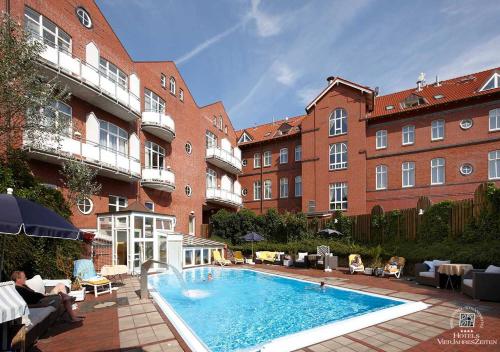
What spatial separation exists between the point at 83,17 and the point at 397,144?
75.1 feet

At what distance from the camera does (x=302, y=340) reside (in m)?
5.35

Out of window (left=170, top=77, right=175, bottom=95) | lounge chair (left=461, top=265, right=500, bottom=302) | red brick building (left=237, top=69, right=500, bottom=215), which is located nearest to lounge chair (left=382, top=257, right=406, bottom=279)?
lounge chair (left=461, top=265, right=500, bottom=302)

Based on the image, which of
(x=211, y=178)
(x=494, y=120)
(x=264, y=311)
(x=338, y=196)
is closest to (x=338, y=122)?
(x=338, y=196)

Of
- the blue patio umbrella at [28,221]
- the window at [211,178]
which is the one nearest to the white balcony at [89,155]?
the blue patio umbrella at [28,221]

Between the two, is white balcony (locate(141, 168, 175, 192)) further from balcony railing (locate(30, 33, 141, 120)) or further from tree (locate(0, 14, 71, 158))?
tree (locate(0, 14, 71, 158))

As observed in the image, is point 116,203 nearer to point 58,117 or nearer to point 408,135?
point 58,117

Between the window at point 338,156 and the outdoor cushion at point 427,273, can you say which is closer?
the outdoor cushion at point 427,273

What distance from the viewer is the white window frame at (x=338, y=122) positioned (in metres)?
26.6

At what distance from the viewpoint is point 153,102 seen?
20953 millimetres

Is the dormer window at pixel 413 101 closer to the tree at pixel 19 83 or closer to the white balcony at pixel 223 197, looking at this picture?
the white balcony at pixel 223 197

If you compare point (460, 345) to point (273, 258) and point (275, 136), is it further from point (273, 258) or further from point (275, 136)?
point (275, 136)

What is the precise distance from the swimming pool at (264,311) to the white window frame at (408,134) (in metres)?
17.0

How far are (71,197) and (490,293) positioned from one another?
14.9 metres

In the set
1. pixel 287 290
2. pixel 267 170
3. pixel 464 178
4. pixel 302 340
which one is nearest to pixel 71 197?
pixel 287 290
